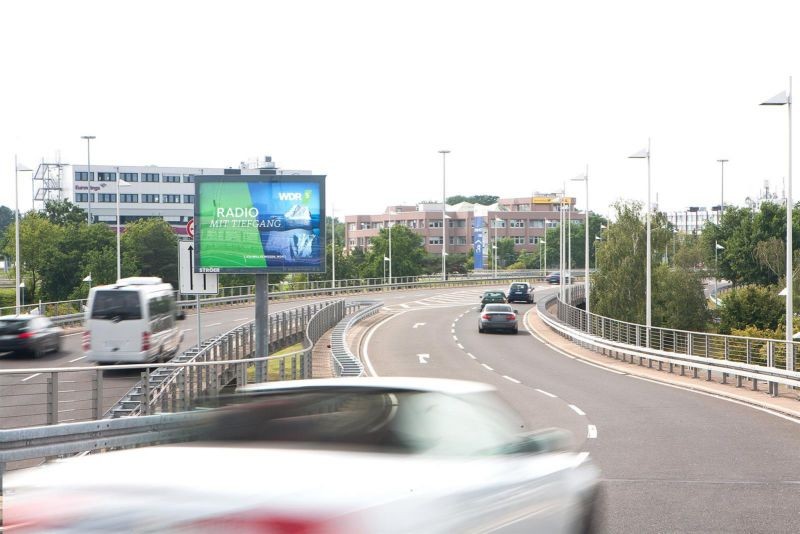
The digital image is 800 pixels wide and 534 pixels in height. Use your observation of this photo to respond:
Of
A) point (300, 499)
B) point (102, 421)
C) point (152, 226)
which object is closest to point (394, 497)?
point (300, 499)

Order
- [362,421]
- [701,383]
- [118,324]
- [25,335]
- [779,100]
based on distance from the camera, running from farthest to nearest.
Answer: [25,335] < [118,324] < [779,100] < [701,383] < [362,421]

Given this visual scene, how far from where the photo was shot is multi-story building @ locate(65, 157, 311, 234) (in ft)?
473

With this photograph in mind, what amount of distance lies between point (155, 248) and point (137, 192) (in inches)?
2213

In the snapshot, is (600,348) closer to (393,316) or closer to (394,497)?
(393,316)

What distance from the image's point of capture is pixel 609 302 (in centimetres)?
7656

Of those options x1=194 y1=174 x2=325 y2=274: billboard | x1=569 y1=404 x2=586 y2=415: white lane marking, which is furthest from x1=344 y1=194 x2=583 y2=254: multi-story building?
x1=569 y1=404 x2=586 y2=415: white lane marking

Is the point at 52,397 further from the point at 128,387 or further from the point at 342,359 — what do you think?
the point at 342,359

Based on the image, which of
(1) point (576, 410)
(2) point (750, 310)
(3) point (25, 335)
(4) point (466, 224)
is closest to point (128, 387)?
(1) point (576, 410)

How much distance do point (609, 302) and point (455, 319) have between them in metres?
21.8

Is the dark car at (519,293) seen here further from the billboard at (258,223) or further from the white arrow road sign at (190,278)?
the white arrow road sign at (190,278)

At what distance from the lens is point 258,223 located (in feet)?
84.8

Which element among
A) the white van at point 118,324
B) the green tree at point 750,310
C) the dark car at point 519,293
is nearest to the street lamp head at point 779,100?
the white van at point 118,324

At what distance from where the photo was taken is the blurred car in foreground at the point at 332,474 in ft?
14.8

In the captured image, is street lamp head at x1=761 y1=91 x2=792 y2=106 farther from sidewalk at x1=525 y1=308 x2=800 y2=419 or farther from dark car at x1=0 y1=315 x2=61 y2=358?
dark car at x1=0 y1=315 x2=61 y2=358
